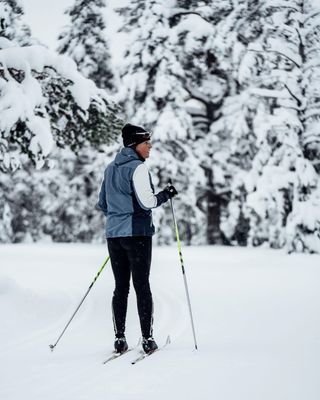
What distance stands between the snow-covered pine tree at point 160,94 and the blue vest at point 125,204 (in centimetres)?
1402

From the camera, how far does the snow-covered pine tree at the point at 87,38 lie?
1031 inches

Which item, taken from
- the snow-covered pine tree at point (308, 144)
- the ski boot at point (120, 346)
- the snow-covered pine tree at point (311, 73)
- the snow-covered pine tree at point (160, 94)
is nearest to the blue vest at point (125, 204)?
the ski boot at point (120, 346)

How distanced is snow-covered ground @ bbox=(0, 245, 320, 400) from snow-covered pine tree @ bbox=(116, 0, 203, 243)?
8462 millimetres

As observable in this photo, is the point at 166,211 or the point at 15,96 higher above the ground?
the point at 15,96

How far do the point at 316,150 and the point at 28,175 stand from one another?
1839 centimetres

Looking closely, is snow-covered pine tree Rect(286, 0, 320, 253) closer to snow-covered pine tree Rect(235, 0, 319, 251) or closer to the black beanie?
snow-covered pine tree Rect(235, 0, 319, 251)

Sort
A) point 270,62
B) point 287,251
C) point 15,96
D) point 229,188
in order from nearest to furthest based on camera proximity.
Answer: point 15,96
point 287,251
point 270,62
point 229,188

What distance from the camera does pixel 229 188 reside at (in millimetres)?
20547

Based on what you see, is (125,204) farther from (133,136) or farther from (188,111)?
(188,111)

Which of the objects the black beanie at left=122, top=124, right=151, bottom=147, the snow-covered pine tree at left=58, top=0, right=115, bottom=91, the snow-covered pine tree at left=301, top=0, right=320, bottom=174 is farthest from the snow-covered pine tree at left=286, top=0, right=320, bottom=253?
the snow-covered pine tree at left=58, top=0, right=115, bottom=91

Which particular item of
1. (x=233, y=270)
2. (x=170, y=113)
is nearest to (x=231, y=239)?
(x=170, y=113)

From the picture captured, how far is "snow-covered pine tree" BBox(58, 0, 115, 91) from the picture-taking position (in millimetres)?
26188

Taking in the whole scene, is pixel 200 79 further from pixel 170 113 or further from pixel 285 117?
pixel 285 117

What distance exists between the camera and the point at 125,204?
4957mm
